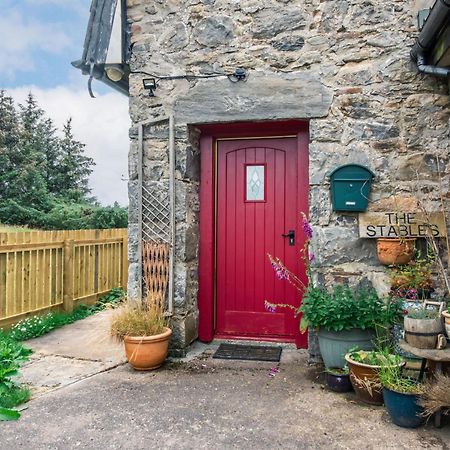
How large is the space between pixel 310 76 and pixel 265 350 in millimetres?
2618

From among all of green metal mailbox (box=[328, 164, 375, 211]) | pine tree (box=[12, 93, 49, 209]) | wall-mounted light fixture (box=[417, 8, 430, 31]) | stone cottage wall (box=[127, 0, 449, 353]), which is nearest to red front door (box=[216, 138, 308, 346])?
stone cottage wall (box=[127, 0, 449, 353])

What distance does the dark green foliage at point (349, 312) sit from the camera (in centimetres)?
336

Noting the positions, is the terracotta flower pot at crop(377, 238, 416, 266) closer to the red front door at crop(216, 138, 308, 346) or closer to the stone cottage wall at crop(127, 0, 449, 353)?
the stone cottage wall at crop(127, 0, 449, 353)

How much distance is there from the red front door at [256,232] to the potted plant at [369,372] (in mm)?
1219

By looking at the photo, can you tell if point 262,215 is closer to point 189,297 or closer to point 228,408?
point 189,297

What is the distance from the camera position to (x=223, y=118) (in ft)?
13.3

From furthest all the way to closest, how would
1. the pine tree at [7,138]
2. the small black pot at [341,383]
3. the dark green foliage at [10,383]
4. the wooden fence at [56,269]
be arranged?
the pine tree at [7,138]
the wooden fence at [56,269]
the small black pot at [341,383]
the dark green foliage at [10,383]

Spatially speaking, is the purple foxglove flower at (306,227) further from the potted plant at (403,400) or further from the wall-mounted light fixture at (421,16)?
the wall-mounted light fixture at (421,16)

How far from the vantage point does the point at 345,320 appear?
3.39 metres

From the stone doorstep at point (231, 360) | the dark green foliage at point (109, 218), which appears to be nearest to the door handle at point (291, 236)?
the stone doorstep at point (231, 360)

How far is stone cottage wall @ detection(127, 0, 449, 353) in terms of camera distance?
3711 millimetres

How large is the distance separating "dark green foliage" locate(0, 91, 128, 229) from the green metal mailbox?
793 cm

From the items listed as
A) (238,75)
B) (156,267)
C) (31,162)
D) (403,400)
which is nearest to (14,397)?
(156,267)

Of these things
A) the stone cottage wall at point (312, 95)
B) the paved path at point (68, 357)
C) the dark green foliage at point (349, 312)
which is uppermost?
the stone cottage wall at point (312, 95)
